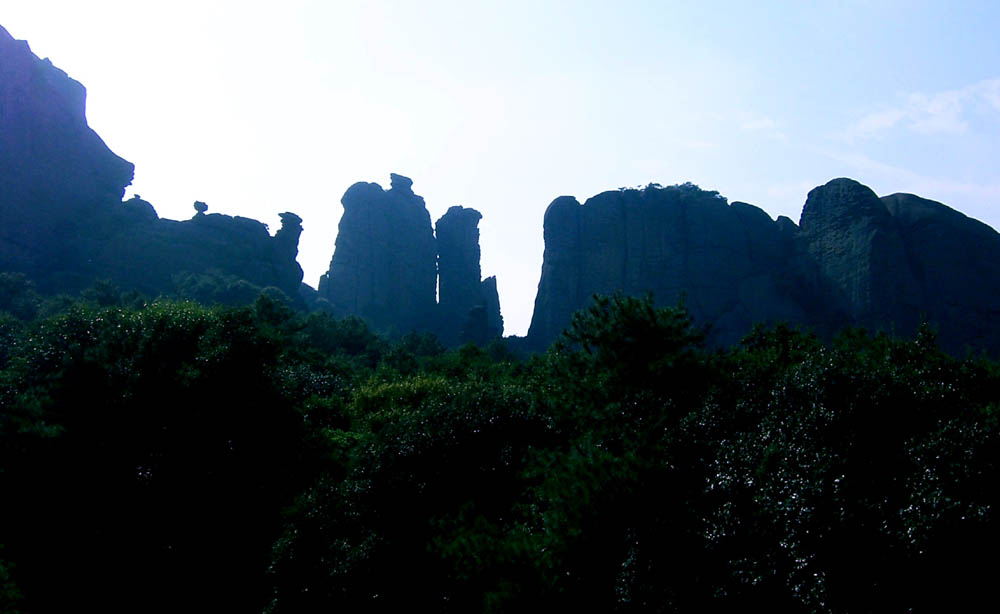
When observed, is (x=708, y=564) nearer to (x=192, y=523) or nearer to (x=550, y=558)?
(x=550, y=558)

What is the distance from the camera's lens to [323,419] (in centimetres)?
2497

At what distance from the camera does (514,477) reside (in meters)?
16.2

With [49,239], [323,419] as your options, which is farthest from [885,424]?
[49,239]

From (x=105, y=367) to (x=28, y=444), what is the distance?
281 centimetres

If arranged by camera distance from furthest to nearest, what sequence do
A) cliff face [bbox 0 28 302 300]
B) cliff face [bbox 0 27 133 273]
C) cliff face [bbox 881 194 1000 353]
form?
cliff face [bbox 0 28 302 300]
cliff face [bbox 0 27 133 273]
cliff face [bbox 881 194 1000 353]

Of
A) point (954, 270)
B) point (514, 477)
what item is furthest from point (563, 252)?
point (514, 477)

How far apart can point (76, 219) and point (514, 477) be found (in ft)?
225

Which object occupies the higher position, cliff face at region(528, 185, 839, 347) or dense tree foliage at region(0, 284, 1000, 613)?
cliff face at region(528, 185, 839, 347)

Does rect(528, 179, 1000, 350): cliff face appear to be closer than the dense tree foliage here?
No

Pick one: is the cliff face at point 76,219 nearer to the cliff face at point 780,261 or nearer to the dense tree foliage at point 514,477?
the cliff face at point 780,261

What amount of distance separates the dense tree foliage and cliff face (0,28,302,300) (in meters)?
52.4

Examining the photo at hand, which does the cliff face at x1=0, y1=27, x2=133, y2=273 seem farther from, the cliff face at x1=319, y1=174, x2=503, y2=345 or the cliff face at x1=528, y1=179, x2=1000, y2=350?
the cliff face at x1=528, y1=179, x2=1000, y2=350

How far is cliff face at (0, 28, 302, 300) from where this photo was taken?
70.3 m

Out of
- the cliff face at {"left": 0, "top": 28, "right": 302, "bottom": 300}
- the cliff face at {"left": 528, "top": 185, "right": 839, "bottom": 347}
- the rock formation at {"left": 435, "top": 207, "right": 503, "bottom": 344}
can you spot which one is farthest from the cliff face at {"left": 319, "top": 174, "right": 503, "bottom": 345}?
the cliff face at {"left": 528, "top": 185, "right": 839, "bottom": 347}
